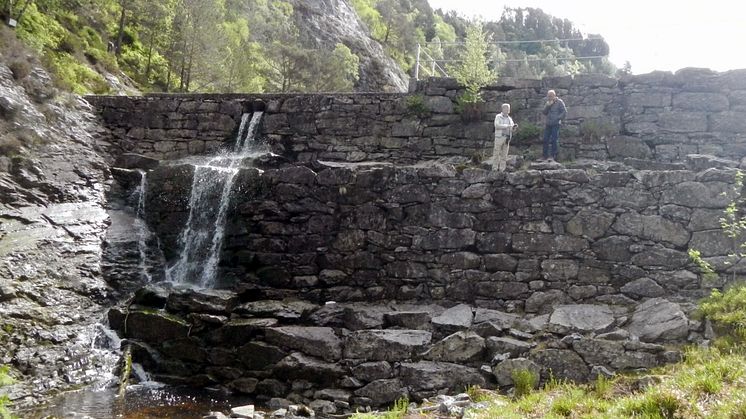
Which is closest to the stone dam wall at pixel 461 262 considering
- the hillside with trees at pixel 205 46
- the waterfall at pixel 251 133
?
the waterfall at pixel 251 133

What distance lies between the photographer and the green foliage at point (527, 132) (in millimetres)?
12320

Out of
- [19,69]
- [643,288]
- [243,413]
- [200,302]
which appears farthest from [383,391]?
[19,69]

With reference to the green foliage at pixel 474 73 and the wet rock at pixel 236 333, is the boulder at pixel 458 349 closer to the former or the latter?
the wet rock at pixel 236 333

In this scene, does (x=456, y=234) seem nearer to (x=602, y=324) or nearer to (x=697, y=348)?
(x=602, y=324)

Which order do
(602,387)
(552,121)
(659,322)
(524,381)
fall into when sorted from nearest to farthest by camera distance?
1. (602,387)
2. (524,381)
3. (659,322)
4. (552,121)

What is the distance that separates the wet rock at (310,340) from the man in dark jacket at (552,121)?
5795 millimetres

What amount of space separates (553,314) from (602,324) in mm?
754

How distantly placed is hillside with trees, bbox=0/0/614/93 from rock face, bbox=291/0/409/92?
0.06 m

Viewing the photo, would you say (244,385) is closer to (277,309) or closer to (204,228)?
(277,309)

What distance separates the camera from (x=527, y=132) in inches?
486

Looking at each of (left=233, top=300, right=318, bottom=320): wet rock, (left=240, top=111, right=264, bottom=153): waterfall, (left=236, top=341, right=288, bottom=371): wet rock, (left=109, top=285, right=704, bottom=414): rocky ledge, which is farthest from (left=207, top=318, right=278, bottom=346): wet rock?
(left=240, top=111, right=264, bottom=153): waterfall

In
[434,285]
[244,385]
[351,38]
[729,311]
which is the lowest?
[244,385]

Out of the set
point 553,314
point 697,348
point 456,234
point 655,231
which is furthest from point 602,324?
point 456,234

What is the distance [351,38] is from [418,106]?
13525mm
